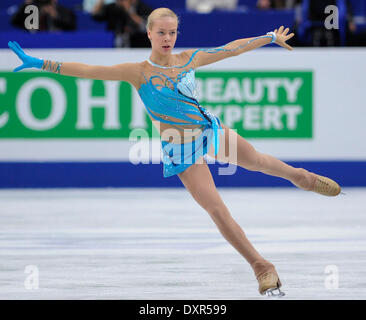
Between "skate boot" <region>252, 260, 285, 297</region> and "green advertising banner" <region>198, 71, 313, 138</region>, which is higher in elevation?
"green advertising banner" <region>198, 71, 313, 138</region>

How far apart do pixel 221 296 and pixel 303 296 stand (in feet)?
1.22

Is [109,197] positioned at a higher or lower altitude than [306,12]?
lower

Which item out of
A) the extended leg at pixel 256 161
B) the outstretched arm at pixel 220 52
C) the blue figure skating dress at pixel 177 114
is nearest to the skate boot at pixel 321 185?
the extended leg at pixel 256 161

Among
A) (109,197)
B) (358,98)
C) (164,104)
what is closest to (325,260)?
(164,104)

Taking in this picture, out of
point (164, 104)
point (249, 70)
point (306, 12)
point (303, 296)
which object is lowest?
point (303, 296)

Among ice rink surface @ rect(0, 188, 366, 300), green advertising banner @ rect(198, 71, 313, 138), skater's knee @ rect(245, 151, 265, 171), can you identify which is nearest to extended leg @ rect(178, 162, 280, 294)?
ice rink surface @ rect(0, 188, 366, 300)

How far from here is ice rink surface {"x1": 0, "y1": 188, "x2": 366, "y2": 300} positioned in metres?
4.12

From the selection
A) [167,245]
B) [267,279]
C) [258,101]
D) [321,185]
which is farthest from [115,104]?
[267,279]

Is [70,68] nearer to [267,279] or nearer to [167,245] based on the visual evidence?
[267,279]

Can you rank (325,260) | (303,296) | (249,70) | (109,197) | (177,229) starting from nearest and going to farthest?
(303,296), (325,260), (177,229), (109,197), (249,70)

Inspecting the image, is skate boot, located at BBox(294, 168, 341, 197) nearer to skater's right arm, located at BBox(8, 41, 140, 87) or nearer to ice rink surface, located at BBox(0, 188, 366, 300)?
ice rink surface, located at BBox(0, 188, 366, 300)

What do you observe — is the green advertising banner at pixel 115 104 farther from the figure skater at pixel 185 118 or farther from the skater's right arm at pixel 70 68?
the skater's right arm at pixel 70 68

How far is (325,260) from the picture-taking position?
488cm

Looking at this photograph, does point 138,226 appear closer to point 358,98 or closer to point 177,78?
point 177,78
